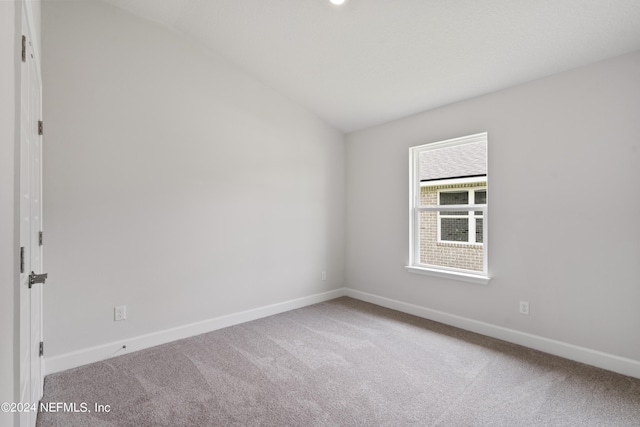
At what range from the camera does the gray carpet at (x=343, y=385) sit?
1867mm

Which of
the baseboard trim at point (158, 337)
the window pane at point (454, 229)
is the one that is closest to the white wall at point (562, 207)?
the window pane at point (454, 229)

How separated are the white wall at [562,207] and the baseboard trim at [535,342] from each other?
0.05 m

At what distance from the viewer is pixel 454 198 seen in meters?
3.52

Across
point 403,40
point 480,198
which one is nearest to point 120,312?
point 403,40

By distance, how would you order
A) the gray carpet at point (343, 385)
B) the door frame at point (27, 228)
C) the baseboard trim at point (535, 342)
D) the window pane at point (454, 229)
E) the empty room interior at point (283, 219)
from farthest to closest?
the window pane at point (454, 229) < the baseboard trim at point (535, 342) < the empty room interior at point (283, 219) < the gray carpet at point (343, 385) < the door frame at point (27, 228)

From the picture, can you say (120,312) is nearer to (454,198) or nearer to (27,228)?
(27,228)

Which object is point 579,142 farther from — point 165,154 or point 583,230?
point 165,154

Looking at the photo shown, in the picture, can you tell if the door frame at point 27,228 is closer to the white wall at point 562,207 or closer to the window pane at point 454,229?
the white wall at point 562,207

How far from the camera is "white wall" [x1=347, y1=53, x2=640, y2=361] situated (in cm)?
236

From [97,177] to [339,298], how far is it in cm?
323

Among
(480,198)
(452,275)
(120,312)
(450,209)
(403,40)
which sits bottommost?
(120,312)

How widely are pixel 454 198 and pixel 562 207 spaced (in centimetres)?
104

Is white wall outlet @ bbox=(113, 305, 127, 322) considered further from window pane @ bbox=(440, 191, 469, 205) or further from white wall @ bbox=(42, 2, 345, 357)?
window pane @ bbox=(440, 191, 469, 205)

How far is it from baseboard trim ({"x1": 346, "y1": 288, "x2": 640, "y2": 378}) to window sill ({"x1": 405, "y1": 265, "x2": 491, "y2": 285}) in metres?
0.41
